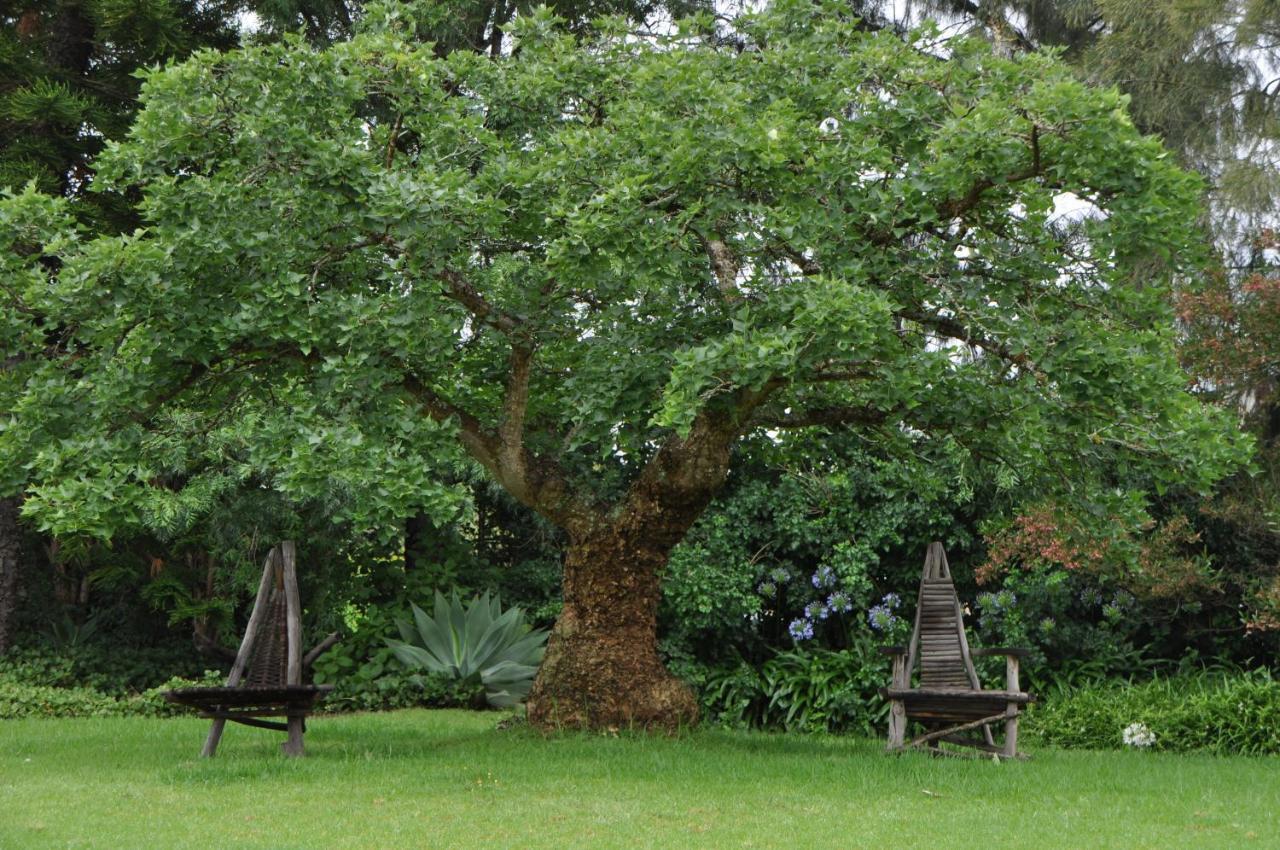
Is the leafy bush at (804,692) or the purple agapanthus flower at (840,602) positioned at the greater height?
the purple agapanthus flower at (840,602)

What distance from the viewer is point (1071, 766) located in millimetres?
9008

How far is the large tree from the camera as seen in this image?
23.9ft

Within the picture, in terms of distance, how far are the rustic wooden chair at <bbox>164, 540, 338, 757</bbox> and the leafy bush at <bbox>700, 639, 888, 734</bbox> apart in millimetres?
4552

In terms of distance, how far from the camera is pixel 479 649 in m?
13.4

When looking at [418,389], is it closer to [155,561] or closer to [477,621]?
[477,621]

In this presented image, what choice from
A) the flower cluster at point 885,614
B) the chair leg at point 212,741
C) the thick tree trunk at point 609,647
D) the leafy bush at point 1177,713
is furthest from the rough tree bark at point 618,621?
the leafy bush at point 1177,713

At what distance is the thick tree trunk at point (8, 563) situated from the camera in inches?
548

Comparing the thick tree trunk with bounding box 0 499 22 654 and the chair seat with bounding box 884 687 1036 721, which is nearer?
the chair seat with bounding box 884 687 1036 721

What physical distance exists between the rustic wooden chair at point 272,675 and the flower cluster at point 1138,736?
6.48m

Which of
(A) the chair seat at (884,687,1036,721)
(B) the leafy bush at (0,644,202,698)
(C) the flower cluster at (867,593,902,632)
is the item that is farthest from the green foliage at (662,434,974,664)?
(B) the leafy bush at (0,644,202,698)

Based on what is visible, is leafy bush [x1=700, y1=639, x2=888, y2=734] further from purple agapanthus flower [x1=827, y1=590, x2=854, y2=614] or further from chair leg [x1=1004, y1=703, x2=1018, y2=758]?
chair leg [x1=1004, y1=703, x2=1018, y2=758]

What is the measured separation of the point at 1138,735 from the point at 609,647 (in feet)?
15.0

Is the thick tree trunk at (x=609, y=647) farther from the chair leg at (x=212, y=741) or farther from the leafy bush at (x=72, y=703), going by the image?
the leafy bush at (x=72, y=703)

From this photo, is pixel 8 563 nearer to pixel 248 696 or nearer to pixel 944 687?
pixel 248 696
